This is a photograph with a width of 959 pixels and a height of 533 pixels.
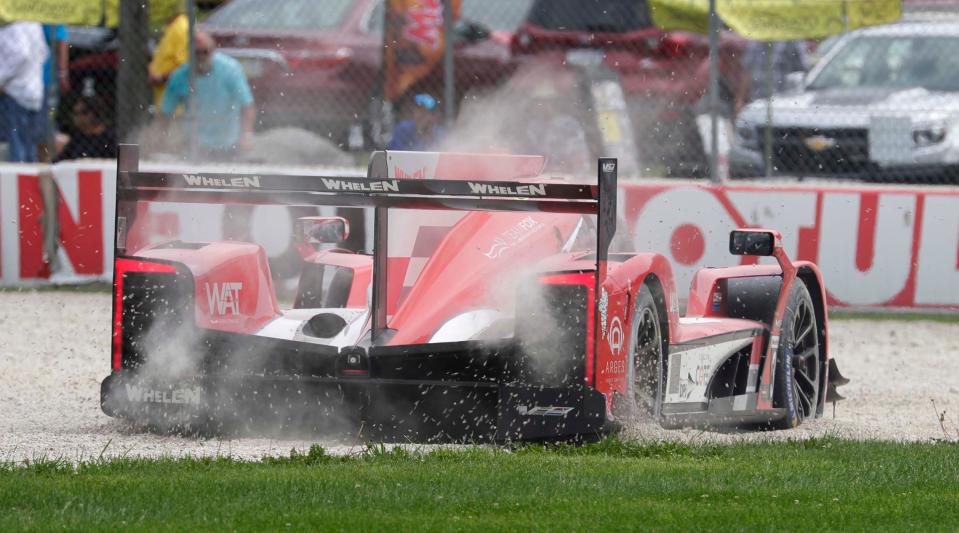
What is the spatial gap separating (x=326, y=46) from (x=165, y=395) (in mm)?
9599

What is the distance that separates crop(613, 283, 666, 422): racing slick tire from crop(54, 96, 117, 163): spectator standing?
25.5 feet

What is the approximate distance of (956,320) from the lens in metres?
11.9

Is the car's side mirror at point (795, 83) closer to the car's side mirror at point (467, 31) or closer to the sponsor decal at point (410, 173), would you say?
the car's side mirror at point (467, 31)

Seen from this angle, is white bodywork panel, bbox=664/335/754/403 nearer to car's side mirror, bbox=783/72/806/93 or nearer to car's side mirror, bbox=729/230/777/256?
car's side mirror, bbox=729/230/777/256

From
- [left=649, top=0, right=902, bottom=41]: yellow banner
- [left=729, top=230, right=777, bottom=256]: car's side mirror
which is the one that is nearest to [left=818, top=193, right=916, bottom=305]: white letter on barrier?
[left=649, top=0, right=902, bottom=41]: yellow banner

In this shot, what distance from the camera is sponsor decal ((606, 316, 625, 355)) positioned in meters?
6.23

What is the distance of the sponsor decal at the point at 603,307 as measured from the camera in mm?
6125

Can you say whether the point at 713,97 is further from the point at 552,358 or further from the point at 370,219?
the point at 552,358

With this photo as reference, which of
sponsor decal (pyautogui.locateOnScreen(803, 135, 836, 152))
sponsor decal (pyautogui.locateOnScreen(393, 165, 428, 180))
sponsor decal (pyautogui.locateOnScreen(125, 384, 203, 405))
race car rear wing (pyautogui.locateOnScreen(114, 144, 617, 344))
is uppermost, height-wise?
sponsor decal (pyautogui.locateOnScreen(803, 135, 836, 152))

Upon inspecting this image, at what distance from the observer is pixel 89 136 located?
14.1 meters

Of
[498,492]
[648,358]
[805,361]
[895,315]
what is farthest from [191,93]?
[498,492]

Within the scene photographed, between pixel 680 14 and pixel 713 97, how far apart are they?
1.84 meters

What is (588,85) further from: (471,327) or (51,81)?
(471,327)

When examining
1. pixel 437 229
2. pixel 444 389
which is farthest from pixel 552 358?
pixel 437 229
